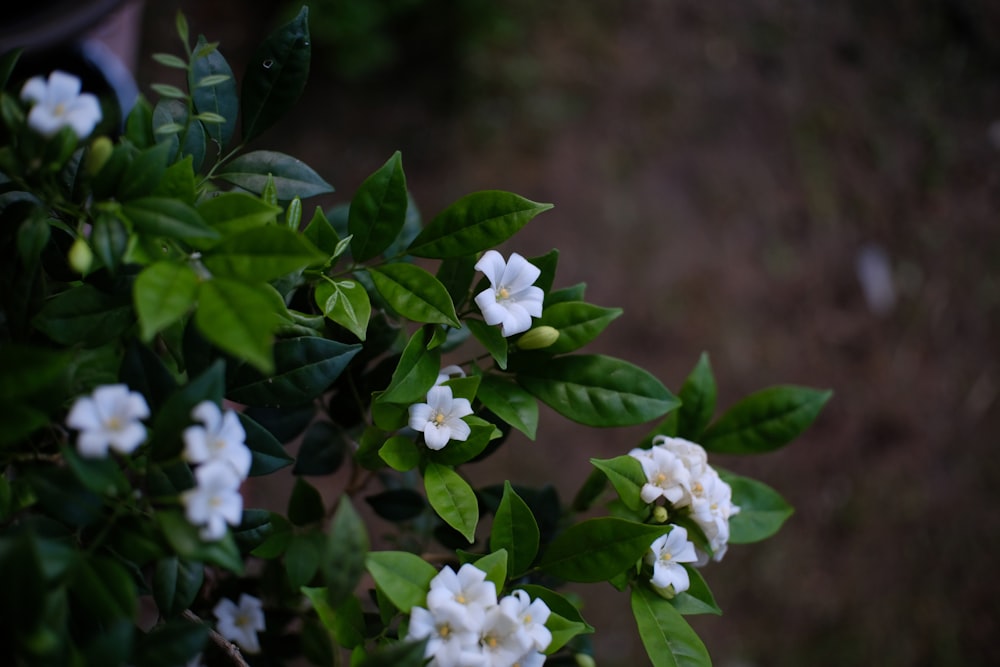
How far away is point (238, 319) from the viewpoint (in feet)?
1.52

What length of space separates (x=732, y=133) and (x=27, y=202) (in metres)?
1.94

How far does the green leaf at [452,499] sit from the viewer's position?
0.63m

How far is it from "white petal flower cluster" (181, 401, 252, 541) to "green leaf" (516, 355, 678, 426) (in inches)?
10.8

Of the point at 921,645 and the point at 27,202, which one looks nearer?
the point at 27,202

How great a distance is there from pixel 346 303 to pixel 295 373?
0.21 feet

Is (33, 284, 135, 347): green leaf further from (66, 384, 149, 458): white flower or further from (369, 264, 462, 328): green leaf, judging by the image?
(369, 264, 462, 328): green leaf

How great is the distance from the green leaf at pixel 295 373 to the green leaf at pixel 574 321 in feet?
0.58

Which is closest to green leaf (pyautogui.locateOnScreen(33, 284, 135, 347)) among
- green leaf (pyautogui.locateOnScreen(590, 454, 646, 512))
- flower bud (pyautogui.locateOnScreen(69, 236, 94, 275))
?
flower bud (pyautogui.locateOnScreen(69, 236, 94, 275))

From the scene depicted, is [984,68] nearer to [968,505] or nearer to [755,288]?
[755,288]

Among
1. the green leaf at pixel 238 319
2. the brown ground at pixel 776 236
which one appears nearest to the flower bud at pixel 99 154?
the green leaf at pixel 238 319

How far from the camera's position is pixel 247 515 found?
64 centimetres

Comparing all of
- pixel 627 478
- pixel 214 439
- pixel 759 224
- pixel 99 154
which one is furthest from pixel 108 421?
pixel 759 224

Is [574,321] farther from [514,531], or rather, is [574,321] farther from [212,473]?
[212,473]

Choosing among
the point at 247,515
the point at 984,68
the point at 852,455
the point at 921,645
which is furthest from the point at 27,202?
the point at 984,68
